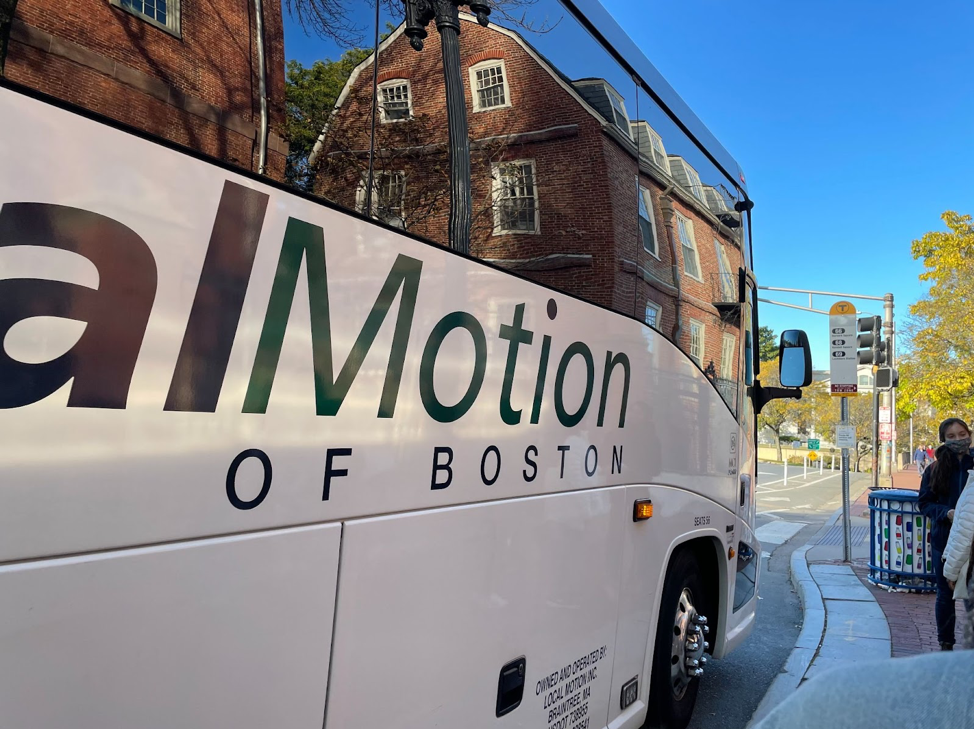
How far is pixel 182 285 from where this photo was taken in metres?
1.44

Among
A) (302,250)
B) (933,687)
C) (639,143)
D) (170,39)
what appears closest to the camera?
(933,687)

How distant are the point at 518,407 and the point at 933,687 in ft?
5.35

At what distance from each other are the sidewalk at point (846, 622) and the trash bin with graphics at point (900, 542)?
230mm

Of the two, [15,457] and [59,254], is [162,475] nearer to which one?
[15,457]

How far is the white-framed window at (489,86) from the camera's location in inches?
93.5

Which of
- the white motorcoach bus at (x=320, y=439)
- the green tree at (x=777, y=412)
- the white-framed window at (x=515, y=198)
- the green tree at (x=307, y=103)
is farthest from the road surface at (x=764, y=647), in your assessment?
the green tree at (x=777, y=412)

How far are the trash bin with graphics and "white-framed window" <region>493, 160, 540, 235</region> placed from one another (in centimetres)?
749

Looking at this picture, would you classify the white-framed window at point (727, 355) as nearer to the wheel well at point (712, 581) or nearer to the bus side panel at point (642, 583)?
the bus side panel at point (642, 583)

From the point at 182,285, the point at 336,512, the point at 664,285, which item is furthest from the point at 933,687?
the point at 664,285

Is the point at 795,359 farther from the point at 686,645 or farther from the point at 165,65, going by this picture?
the point at 165,65

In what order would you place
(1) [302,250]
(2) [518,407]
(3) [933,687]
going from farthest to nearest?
1. (2) [518,407]
2. (1) [302,250]
3. (3) [933,687]

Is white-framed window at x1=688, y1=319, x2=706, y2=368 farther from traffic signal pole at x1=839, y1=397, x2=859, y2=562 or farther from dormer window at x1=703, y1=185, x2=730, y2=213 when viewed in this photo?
traffic signal pole at x1=839, y1=397, x2=859, y2=562

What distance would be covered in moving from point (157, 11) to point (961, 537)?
469 cm

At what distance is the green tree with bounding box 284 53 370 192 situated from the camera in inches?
69.0
